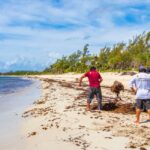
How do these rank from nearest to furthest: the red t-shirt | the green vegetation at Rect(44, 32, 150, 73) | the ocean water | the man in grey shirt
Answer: the man in grey shirt, the red t-shirt, the ocean water, the green vegetation at Rect(44, 32, 150, 73)

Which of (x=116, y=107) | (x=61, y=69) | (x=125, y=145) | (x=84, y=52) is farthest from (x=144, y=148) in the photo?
(x=61, y=69)

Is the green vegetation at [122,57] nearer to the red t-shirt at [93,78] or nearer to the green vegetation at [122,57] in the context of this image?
the green vegetation at [122,57]

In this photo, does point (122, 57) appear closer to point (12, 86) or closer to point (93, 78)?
point (12, 86)

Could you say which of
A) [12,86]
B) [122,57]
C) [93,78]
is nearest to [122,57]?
[122,57]

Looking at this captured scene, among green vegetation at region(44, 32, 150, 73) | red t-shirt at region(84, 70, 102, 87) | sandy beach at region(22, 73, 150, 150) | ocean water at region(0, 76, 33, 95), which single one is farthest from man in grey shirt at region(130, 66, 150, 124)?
green vegetation at region(44, 32, 150, 73)

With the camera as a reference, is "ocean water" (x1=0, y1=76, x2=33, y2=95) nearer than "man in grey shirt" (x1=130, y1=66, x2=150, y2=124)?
No

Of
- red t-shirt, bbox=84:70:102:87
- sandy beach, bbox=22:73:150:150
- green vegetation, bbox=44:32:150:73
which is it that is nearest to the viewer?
sandy beach, bbox=22:73:150:150

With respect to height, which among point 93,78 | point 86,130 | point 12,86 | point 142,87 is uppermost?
point 93,78

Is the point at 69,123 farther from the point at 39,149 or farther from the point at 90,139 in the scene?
the point at 39,149

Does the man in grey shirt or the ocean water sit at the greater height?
the man in grey shirt

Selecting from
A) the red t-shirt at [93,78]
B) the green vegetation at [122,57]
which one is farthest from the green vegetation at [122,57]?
the red t-shirt at [93,78]

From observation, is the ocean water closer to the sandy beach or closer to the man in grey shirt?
the sandy beach

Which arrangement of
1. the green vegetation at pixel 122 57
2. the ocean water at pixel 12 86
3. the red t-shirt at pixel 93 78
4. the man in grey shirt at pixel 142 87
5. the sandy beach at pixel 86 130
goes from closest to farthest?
the sandy beach at pixel 86 130
the man in grey shirt at pixel 142 87
the red t-shirt at pixel 93 78
the ocean water at pixel 12 86
the green vegetation at pixel 122 57

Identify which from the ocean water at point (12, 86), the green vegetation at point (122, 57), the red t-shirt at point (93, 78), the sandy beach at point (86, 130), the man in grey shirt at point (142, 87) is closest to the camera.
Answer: the sandy beach at point (86, 130)
